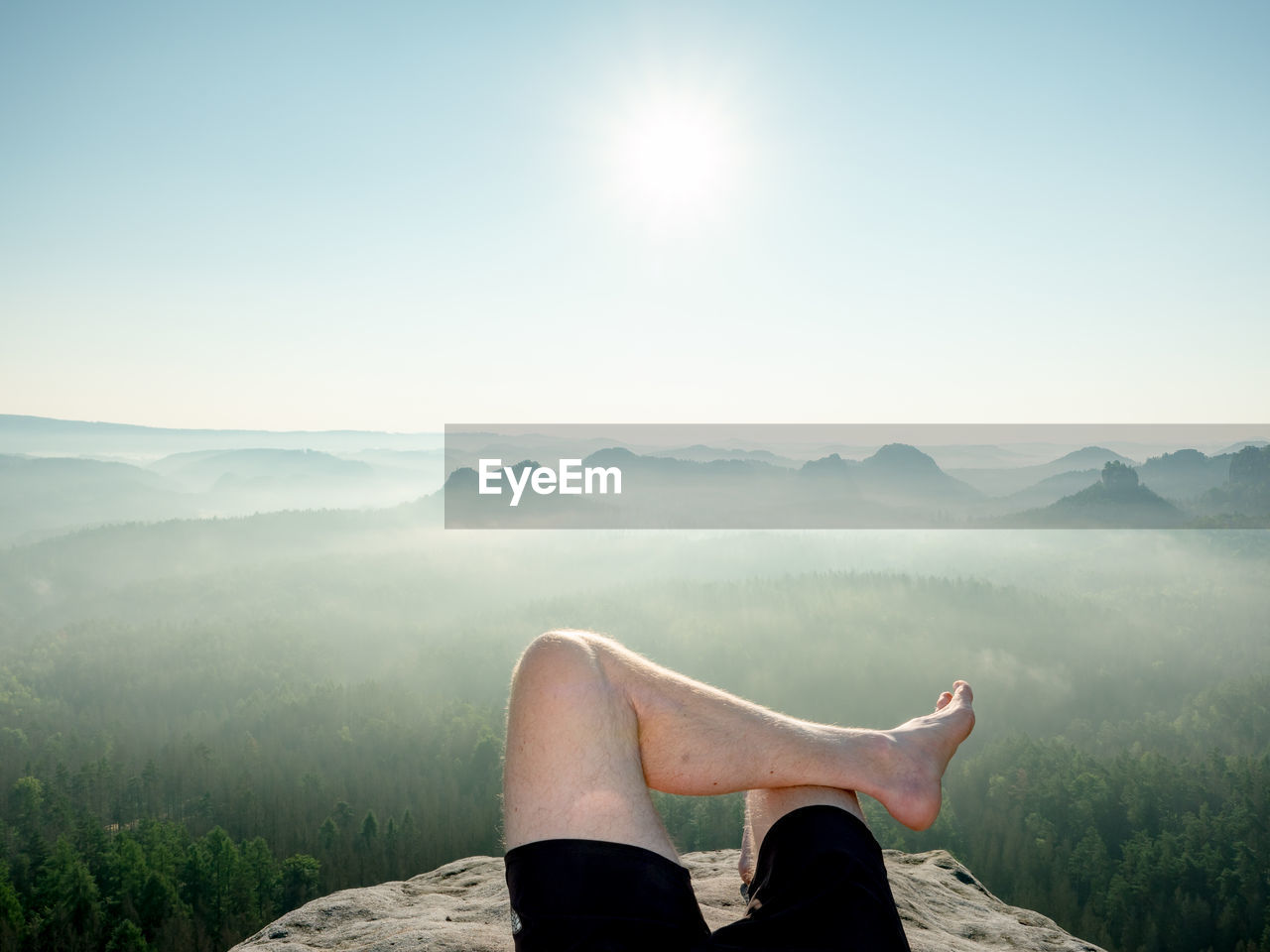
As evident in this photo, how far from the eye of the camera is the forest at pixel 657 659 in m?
18.7

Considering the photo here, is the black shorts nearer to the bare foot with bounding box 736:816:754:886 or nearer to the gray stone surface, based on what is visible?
the bare foot with bounding box 736:816:754:886

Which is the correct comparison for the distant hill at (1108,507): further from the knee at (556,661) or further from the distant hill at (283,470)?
the distant hill at (283,470)

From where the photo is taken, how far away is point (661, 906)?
1.73 metres

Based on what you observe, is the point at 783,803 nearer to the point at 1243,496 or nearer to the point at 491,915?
the point at 491,915

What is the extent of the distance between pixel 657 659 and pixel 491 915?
201cm

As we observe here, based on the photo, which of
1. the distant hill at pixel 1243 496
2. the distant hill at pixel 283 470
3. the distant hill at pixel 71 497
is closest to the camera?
the distant hill at pixel 1243 496

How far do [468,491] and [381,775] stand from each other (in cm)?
3201

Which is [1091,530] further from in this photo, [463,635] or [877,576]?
[463,635]

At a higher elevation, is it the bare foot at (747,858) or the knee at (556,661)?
the knee at (556,661)

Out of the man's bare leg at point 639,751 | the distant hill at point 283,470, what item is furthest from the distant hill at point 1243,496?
the distant hill at point 283,470

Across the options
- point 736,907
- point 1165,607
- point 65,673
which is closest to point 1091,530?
point 1165,607

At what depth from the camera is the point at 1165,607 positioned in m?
45.3

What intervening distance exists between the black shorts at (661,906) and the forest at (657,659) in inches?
238

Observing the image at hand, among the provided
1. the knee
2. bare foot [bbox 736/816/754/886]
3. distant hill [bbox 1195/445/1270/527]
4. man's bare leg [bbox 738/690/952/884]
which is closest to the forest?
distant hill [bbox 1195/445/1270/527]
